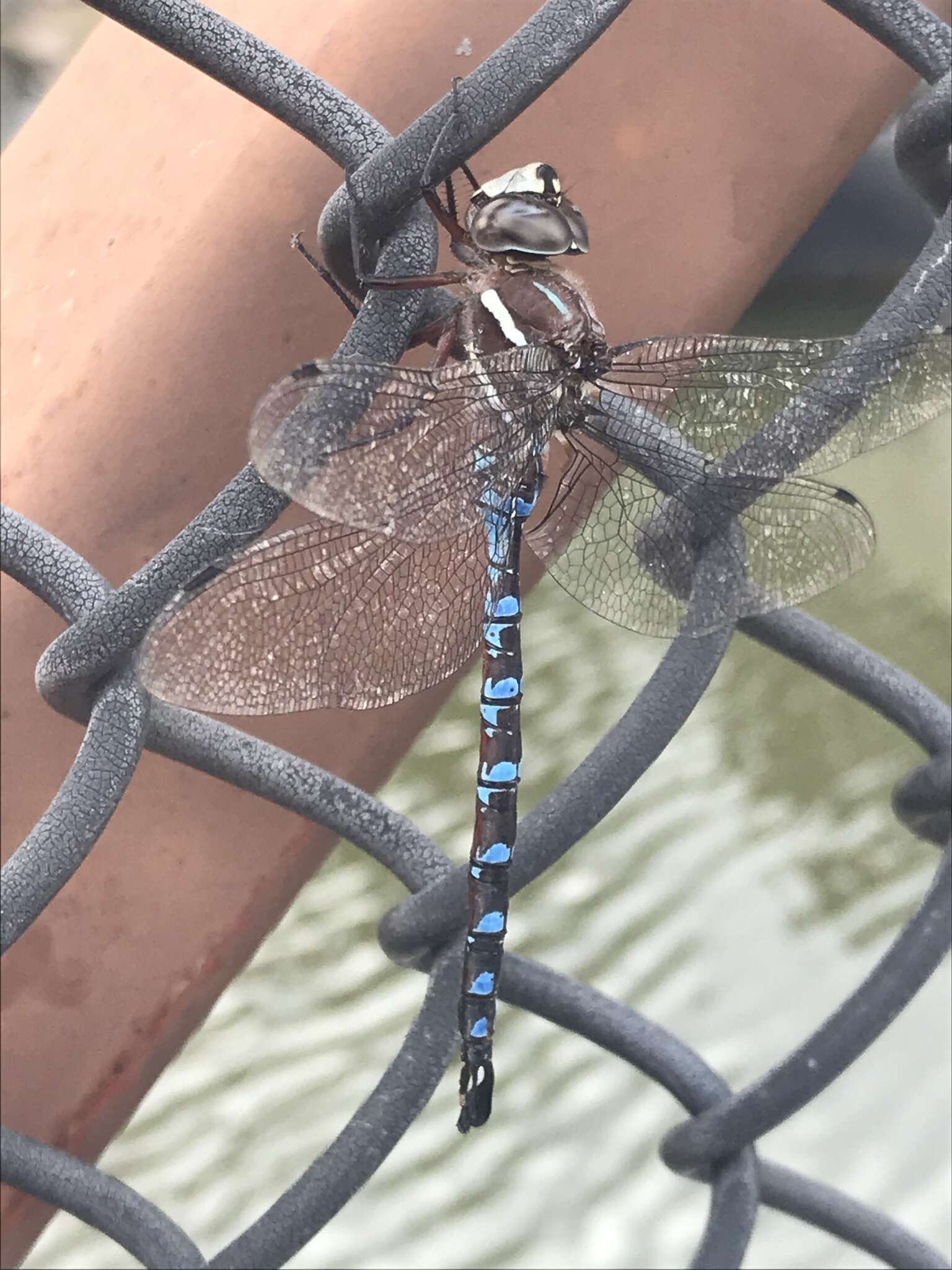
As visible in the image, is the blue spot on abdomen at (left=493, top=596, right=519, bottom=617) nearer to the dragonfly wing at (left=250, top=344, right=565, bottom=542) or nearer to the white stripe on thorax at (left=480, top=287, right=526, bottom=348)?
the dragonfly wing at (left=250, top=344, right=565, bottom=542)

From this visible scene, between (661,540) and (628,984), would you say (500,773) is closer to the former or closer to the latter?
(661,540)

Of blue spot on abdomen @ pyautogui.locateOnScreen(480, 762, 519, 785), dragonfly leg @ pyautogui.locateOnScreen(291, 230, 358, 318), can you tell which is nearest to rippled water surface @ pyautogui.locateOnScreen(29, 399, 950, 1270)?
blue spot on abdomen @ pyautogui.locateOnScreen(480, 762, 519, 785)

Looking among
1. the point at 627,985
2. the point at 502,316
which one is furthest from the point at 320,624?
the point at 627,985

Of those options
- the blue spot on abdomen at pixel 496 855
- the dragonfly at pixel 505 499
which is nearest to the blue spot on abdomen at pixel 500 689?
the dragonfly at pixel 505 499

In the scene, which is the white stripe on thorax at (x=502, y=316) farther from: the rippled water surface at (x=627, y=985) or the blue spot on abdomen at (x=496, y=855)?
the rippled water surface at (x=627, y=985)

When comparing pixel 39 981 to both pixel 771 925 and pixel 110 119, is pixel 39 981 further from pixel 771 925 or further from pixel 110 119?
pixel 771 925
